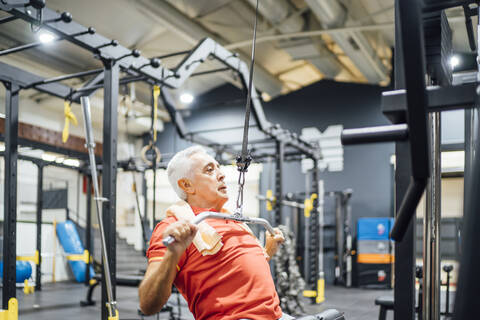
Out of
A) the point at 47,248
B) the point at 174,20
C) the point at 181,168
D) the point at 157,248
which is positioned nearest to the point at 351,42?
the point at 174,20

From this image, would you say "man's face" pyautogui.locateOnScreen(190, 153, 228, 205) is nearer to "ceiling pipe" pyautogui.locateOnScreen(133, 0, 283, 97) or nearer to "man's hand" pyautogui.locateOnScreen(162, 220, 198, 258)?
"man's hand" pyautogui.locateOnScreen(162, 220, 198, 258)

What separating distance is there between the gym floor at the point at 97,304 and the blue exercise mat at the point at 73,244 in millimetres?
349

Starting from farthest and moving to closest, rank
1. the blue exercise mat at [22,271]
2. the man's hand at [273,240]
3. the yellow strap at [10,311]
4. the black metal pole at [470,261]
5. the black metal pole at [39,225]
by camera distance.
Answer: the black metal pole at [39,225], the blue exercise mat at [22,271], the yellow strap at [10,311], the man's hand at [273,240], the black metal pole at [470,261]

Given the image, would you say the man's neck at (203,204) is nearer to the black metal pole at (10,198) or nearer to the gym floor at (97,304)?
the black metal pole at (10,198)

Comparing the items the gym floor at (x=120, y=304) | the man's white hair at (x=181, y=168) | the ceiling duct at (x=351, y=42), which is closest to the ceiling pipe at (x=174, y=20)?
the ceiling duct at (x=351, y=42)

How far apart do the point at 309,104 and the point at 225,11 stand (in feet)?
12.3

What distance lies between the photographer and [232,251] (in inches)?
63.4

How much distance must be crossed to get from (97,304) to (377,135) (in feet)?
22.6

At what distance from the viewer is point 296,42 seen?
837cm

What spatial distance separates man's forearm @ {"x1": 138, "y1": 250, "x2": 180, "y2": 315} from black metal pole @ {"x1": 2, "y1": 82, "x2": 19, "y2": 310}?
8.54ft

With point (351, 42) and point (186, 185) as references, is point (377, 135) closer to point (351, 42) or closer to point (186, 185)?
point (186, 185)

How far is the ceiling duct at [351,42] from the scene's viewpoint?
678 cm

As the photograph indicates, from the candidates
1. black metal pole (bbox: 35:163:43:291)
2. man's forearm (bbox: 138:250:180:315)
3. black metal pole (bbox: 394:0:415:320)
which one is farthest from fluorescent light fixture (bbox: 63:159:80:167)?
black metal pole (bbox: 394:0:415:320)

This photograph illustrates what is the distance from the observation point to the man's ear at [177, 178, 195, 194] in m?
1.77
